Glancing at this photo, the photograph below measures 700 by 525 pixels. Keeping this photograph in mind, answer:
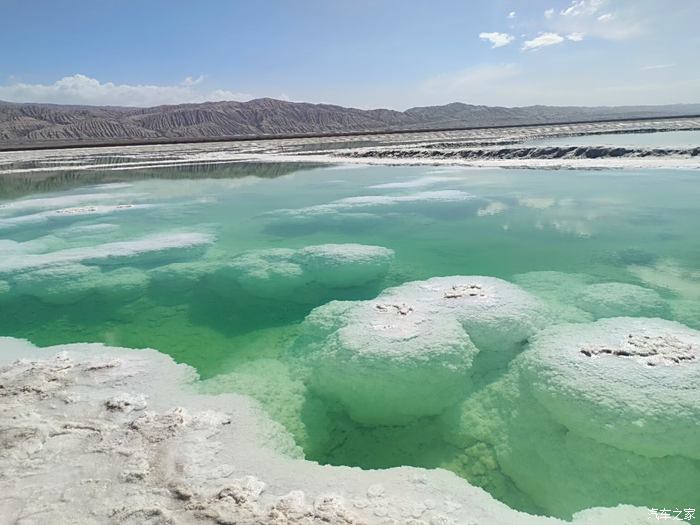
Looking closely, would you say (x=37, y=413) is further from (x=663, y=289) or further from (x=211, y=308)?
(x=663, y=289)

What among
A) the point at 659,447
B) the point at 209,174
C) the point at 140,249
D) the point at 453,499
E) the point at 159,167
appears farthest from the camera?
the point at 159,167

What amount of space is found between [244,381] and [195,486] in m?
1.40

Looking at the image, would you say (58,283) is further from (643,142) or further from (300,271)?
(643,142)

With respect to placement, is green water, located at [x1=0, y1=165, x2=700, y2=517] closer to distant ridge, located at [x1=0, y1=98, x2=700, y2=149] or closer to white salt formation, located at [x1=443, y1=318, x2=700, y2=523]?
white salt formation, located at [x1=443, y1=318, x2=700, y2=523]

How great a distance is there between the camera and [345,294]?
6.09m

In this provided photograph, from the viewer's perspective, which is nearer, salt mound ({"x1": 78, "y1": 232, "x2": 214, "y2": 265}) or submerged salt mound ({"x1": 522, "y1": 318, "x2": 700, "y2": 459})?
submerged salt mound ({"x1": 522, "y1": 318, "x2": 700, "y2": 459})

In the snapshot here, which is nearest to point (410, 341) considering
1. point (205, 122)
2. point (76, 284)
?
point (76, 284)

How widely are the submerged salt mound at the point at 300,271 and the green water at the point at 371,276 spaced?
5 centimetres

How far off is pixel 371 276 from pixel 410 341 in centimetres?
239

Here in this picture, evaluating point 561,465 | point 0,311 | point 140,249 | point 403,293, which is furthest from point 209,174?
point 561,465

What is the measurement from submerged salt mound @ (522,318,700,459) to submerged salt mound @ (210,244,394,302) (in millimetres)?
2861

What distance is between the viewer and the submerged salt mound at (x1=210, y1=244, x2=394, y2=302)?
6391 mm
